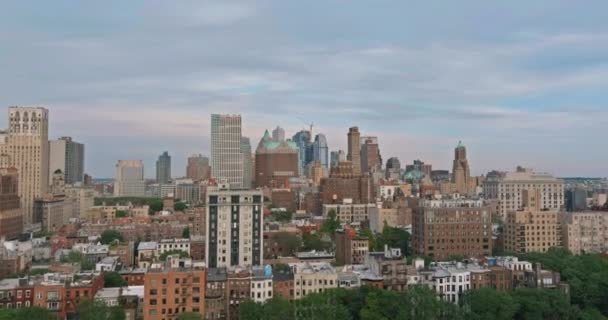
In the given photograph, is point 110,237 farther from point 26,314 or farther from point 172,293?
point 26,314

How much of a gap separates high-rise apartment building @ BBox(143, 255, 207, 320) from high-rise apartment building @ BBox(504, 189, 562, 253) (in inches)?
2698

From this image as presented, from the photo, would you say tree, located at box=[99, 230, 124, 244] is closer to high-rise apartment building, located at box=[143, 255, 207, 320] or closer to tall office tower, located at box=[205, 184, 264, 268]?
tall office tower, located at box=[205, 184, 264, 268]

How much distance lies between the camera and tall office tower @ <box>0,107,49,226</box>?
178 metres

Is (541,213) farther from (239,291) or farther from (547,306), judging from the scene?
(239,291)

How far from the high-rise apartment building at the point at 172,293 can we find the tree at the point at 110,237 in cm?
6582

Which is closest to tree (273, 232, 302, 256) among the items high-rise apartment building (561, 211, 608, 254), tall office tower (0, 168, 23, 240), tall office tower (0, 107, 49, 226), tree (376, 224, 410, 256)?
tree (376, 224, 410, 256)

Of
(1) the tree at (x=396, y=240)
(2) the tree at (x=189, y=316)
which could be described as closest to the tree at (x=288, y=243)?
(1) the tree at (x=396, y=240)

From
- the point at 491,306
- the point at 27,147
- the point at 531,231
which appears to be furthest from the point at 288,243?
the point at 27,147

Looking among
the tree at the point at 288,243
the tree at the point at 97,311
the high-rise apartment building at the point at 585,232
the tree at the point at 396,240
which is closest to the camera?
the tree at the point at 97,311

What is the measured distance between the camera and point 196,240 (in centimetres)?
11981

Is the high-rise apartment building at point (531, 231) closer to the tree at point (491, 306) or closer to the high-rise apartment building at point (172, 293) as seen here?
the tree at point (491, 306)

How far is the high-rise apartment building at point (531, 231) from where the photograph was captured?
392 ft

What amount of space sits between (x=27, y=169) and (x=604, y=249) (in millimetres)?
141713

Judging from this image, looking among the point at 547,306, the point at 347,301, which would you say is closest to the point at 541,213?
the point at 547,306
